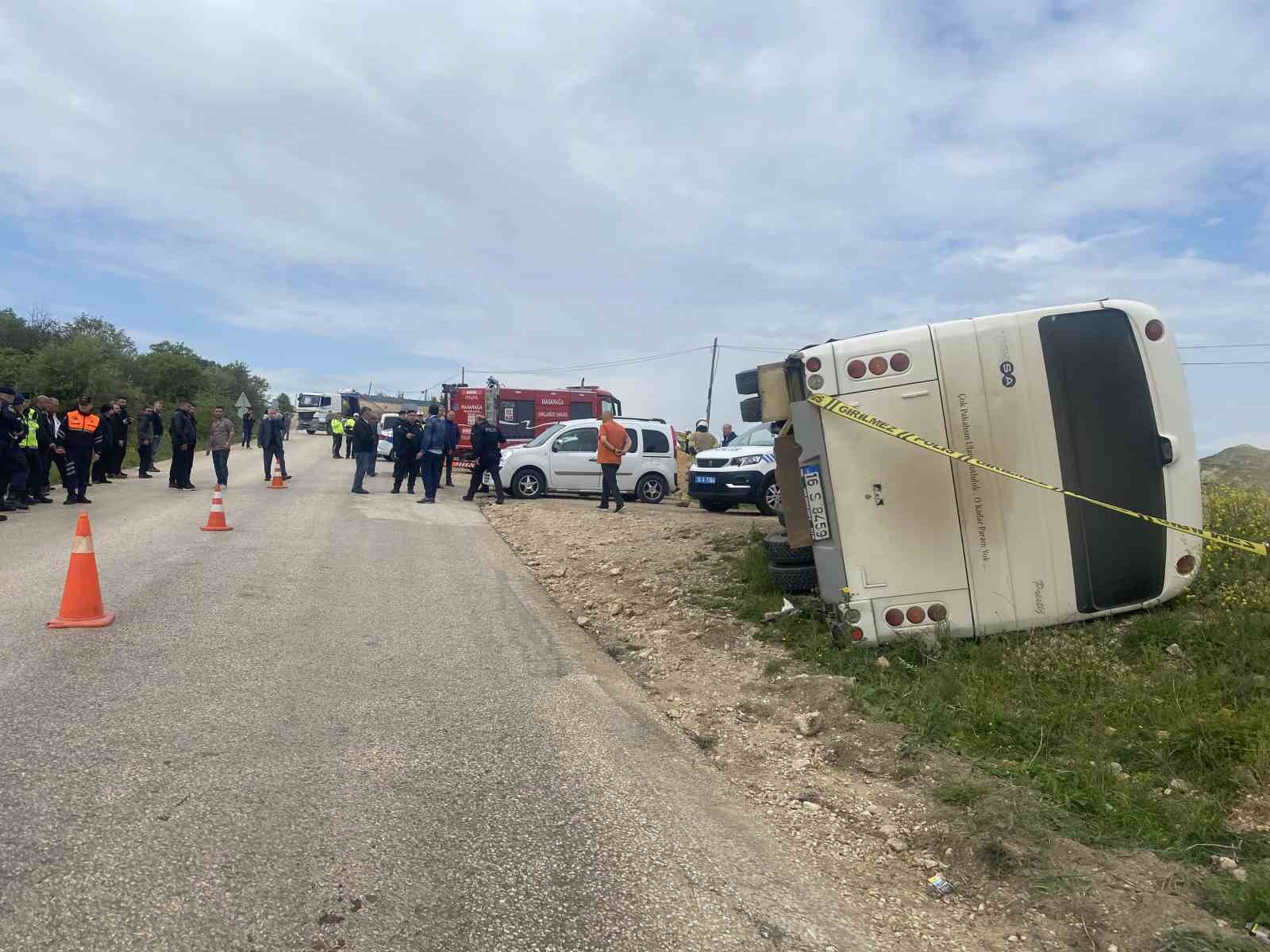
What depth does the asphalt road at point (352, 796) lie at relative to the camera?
3.05 metres

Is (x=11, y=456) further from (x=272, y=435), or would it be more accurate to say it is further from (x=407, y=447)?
(x=407, y=447)

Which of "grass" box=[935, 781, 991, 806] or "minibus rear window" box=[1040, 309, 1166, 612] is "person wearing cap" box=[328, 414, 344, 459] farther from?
"grass" box=[935, 781, 991, 806]

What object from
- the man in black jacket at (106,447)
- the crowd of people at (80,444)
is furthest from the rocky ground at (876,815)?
the man in black jacket at (106,447)

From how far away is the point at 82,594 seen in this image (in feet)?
21.9

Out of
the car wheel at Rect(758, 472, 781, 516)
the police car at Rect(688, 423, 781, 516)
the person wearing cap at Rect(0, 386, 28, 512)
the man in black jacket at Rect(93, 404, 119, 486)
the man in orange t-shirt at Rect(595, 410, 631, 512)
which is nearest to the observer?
the person wearing cap at Rect(0, 386, 28, 512)

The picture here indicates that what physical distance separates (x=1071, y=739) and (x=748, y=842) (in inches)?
78.5

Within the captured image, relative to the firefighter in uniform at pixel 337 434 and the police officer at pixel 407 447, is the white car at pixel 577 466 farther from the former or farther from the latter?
the firefighter in uniform at pixel 337 434

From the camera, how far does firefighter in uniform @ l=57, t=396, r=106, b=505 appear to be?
1451 centimetres

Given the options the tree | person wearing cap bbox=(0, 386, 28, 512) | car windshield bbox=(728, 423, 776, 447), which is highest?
the tree

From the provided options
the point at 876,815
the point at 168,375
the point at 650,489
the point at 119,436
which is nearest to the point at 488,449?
the point at 650,489

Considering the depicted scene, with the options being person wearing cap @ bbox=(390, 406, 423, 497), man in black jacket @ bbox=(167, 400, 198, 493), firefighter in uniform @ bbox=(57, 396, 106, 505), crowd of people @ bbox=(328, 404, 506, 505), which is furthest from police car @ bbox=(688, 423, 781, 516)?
firefighter in uniform @ bbox=(57, 396, 106, 505)

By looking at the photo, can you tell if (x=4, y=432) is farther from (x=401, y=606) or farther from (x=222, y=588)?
(x=401, y=606)

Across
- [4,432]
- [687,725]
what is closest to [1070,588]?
[687,725]

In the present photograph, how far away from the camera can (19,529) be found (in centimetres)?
1132
